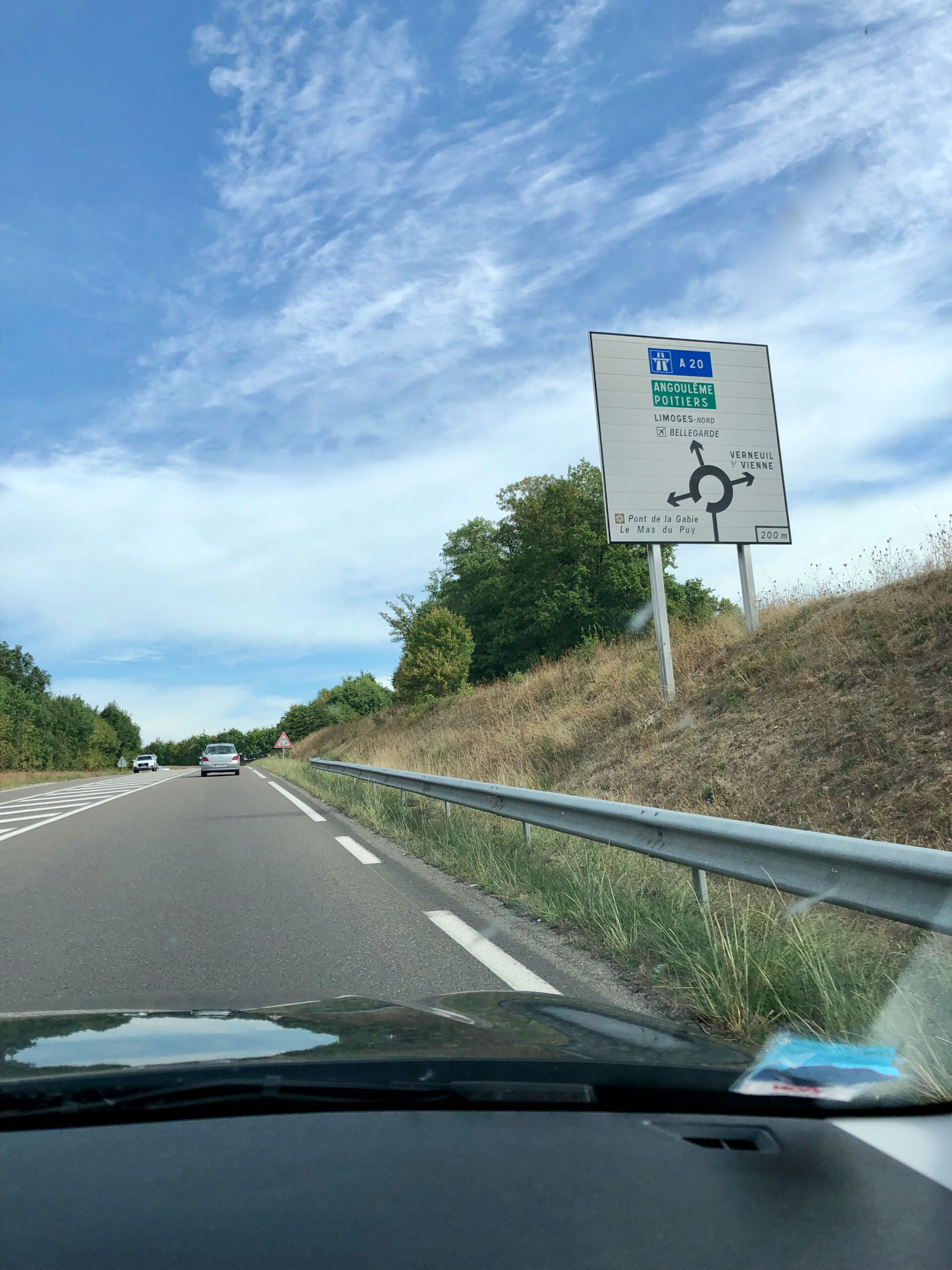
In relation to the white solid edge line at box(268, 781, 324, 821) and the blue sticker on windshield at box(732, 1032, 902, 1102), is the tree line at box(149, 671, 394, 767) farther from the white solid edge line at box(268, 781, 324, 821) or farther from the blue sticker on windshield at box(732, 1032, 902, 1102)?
the blue sticker on windshield at box(732, 1032, 902, 1102)

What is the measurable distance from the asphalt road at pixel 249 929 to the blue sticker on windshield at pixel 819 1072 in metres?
1.50

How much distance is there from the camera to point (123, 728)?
139375 millimetres

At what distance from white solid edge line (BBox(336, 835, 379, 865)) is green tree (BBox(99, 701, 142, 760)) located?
12998 centimetres

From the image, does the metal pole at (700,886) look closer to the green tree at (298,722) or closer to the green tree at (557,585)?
the green tree at (557,585)


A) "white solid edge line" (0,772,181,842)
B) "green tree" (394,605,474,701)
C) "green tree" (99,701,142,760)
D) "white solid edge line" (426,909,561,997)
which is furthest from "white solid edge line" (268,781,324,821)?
"green tree" (99,701,142,760)

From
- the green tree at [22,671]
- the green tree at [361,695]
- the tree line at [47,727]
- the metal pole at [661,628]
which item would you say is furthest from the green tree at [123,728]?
the metal pole at [661,628]

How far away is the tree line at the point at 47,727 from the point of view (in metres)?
67.1

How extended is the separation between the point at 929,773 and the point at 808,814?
1124 millimetres

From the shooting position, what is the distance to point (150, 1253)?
1510 millimetres

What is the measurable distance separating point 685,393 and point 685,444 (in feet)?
2.80

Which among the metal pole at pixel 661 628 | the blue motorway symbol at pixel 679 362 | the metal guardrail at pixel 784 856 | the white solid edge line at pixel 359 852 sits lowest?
the white solid edge line at pixel 359 852

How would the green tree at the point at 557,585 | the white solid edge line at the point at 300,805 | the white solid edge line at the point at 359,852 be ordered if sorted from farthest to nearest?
the green tree at the point at 557,585 → the white solid edge line at the point at 300,805 → the white solid edge line at the point at 359,852

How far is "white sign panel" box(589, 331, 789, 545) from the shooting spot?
48.4ft

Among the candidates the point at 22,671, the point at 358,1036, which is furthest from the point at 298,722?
the point at 358,1036
